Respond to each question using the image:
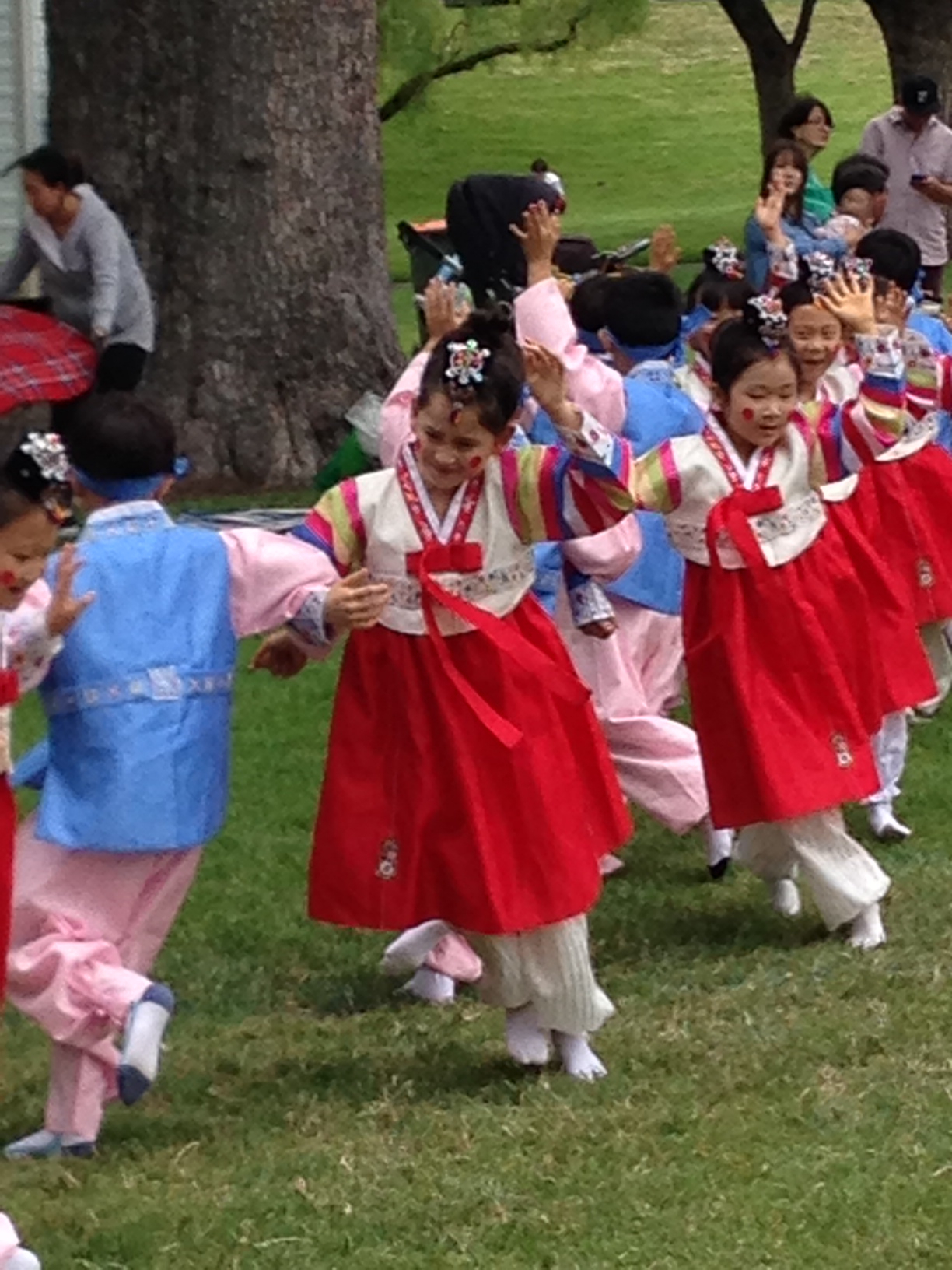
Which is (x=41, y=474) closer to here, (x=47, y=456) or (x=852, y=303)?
(x=47, y=456)

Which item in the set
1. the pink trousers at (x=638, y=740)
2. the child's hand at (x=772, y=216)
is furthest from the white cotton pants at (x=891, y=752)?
the child's hand at (x=772, y=216)

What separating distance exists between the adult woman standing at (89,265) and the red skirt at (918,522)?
13.5 ft

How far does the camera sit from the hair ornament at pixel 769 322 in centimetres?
572

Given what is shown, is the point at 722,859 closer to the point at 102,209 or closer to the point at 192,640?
the point at 192,640

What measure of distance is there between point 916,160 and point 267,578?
931 centimetres

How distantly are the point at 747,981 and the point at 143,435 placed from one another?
Answer: 5.90ft

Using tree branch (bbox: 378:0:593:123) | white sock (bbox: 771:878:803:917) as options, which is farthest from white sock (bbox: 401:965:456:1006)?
tree branch (bbox: 378:0:593:123)

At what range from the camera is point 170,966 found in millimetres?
6148

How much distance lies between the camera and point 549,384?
493 centimetres

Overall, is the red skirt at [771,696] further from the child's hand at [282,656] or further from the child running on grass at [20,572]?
the child running on grass at [20,572]

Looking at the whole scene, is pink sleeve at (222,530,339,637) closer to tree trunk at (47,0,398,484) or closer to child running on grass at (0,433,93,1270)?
child running on grass at (0,433,93,1270)

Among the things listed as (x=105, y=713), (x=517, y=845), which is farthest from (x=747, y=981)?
(x=105, y=713)

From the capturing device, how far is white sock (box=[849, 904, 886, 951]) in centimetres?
586

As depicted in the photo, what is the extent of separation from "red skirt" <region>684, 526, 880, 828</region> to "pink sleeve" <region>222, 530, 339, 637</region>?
133cm
